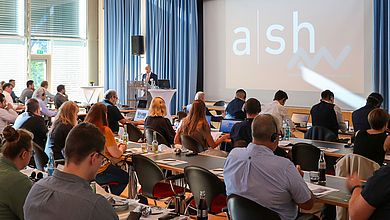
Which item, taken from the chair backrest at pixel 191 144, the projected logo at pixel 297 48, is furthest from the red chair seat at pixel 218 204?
the projected logo at pixel 297 48

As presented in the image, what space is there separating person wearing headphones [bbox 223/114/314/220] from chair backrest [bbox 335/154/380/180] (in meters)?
1.09

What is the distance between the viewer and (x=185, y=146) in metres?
6.60

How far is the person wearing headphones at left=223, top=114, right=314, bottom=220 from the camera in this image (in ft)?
11.8

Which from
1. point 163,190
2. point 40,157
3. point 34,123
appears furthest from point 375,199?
point 34,123

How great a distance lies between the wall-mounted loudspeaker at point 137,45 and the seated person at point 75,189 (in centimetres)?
1274

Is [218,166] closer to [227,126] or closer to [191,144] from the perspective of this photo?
[191,144]

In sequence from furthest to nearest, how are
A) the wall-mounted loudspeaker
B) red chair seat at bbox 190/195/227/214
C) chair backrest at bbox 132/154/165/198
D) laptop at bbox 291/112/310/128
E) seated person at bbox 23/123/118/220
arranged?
the wall-mounted loudspeaker < laptop at bbox 291/112/310/128 < chair backrest at bbox 132/154/165/198 < red chair seat at bbox 190/195/227/214 < seated person at bbox 23/123/118/220

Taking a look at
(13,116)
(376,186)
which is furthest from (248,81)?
(376,186)

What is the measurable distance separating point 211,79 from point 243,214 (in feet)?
33.9

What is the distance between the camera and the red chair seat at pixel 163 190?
5422 millimetres

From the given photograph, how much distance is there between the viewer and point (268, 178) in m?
3.59

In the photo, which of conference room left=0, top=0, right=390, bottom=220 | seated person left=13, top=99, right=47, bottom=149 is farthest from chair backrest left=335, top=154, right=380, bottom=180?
seated person left=13, top=99, right=47, bottom=149

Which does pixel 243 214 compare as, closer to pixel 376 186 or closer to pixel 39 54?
pixel 376 186

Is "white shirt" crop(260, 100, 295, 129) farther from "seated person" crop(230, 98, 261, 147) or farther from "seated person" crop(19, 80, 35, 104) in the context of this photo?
"seated person" crop(19, 80, 35, 104)
